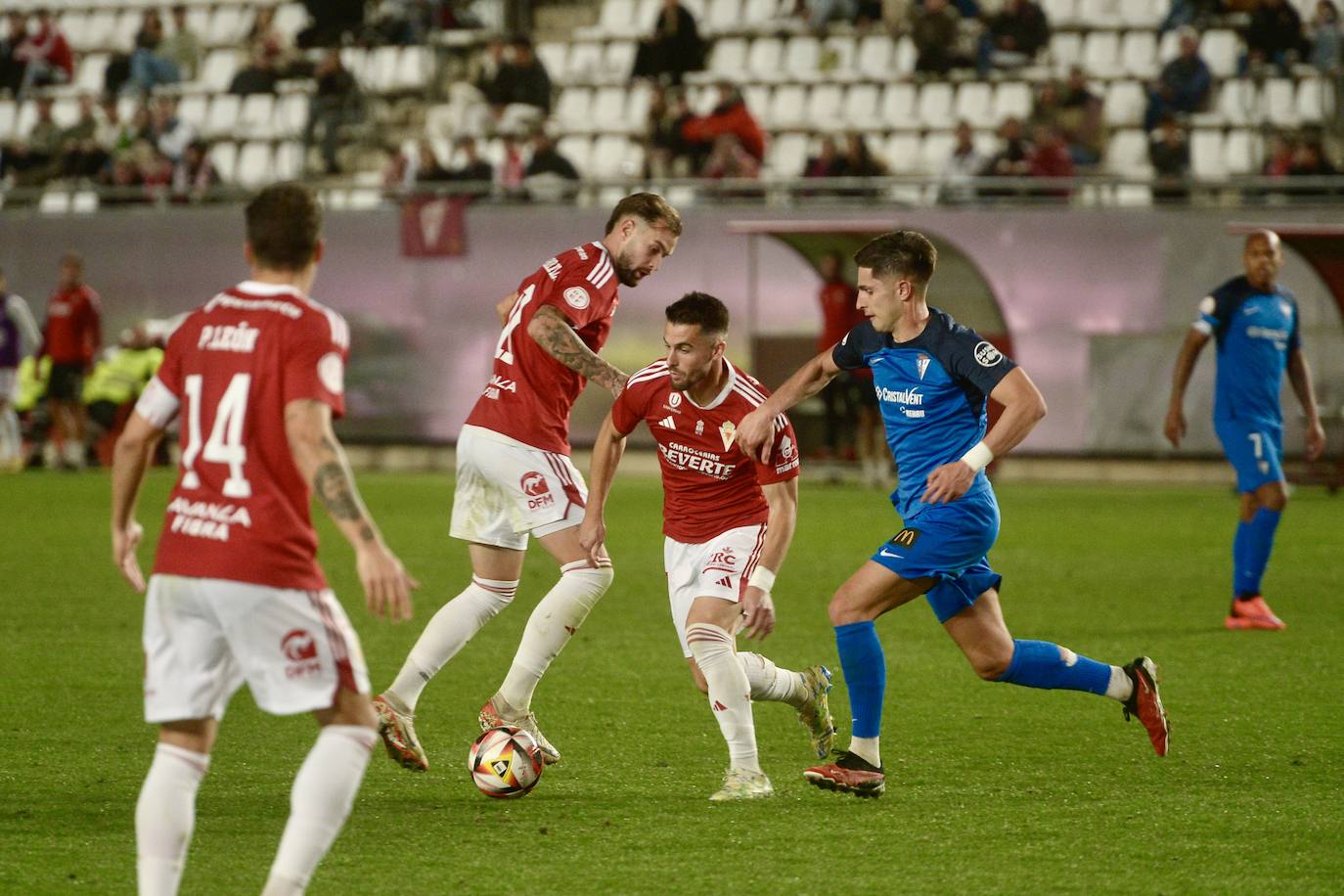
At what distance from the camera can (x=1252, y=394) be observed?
32.3ft

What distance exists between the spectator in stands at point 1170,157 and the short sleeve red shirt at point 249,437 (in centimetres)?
1655

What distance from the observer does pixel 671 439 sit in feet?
20.1

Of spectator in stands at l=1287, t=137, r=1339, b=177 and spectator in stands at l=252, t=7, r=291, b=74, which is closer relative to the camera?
spectator in stands at l=1287, t=137, r=1339, b=177

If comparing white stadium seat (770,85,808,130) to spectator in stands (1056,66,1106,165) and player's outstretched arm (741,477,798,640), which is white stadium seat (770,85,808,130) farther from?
player's outstretched arm (741,477,798,640)

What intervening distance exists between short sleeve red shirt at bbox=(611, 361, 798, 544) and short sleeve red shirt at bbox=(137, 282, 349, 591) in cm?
211

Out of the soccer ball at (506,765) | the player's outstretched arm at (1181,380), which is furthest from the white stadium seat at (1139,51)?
the soccer ball at (506,765)

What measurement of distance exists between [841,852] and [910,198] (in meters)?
15.7

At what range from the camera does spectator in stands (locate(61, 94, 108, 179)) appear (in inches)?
912

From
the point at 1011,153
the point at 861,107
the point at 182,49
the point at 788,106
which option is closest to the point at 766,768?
the point at 1011,153

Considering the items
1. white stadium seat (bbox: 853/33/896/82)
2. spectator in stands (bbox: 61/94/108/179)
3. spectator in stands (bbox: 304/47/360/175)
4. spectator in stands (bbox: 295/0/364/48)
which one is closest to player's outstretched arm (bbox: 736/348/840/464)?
white stadium seat (bbox: 853/33/896/82)

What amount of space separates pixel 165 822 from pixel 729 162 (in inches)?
669

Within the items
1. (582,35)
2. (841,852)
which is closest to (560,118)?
(582,35)

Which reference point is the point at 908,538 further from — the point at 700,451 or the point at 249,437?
the point at 249,437

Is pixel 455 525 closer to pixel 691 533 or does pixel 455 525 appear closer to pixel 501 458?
pixel 501 458
